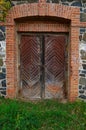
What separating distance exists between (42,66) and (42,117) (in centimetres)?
226

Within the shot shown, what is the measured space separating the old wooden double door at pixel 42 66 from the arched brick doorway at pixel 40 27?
8.6 inches

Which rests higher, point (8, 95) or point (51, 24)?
point (51, 24)

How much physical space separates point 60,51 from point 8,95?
6.82 feet

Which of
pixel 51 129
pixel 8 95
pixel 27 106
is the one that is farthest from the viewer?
pixel 8 95

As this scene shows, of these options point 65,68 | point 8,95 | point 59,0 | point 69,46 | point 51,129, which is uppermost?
point 59,0

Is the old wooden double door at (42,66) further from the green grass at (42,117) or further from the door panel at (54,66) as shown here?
the green grass at (42,117)

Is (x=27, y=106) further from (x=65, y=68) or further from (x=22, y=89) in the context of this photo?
(x=65, y=68)

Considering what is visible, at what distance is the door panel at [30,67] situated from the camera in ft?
31.3

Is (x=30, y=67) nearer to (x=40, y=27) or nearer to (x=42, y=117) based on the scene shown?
(x=40, y=27)

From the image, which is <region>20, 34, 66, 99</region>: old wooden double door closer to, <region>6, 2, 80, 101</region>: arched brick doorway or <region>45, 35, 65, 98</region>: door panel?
<region>45, 35, 65, 98</region>: door panel

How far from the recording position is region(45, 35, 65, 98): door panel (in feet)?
31.2

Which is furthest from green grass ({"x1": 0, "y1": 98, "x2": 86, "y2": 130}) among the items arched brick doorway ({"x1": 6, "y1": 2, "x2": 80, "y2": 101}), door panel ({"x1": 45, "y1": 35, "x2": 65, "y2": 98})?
door panel ({"x1": 45, "y1": 35, "x2": 65, "y2": 98})

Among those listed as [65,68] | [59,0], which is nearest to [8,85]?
[65,68]

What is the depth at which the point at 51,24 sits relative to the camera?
9.26m
